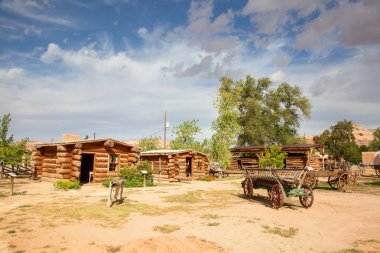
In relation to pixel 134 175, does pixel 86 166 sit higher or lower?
higher

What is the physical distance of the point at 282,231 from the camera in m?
8.38

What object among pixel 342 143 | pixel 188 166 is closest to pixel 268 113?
pixel 342 143

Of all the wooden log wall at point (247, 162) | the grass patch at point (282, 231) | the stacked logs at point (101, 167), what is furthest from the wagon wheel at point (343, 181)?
the stacked logs at point (101, 167)

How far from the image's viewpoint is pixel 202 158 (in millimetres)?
29391

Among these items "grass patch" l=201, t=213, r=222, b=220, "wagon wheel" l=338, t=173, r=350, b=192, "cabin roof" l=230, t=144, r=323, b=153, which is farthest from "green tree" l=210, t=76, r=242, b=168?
"grass patch" l=201, t=213, r=222, b=220

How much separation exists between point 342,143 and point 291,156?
Answer: 23.7m

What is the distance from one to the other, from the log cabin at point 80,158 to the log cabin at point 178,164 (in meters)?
4.94

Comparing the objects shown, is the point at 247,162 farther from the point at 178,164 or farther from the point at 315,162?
the point at 178,164

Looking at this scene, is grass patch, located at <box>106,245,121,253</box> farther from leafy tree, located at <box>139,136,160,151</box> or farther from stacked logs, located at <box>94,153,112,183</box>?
leafy tree, located at <box>139,136,160,151</box>

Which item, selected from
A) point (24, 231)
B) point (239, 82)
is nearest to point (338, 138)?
point (239, 82)

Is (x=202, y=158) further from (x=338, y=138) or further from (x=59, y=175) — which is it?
(x=338, y=138)

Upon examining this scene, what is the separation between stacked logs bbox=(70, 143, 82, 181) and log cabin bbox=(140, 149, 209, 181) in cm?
843

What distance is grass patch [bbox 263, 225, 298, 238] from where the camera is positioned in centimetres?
801

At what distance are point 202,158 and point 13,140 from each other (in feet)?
61.3
